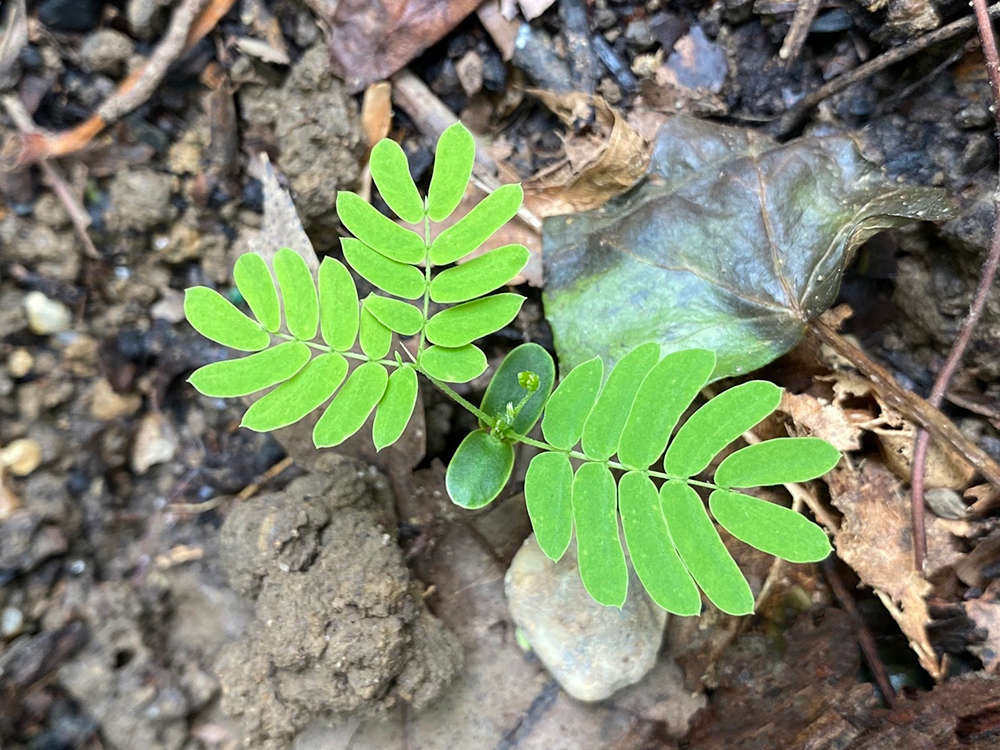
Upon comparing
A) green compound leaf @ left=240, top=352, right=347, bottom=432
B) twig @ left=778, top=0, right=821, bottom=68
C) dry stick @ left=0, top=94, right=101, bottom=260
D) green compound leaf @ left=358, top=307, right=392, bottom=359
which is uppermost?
dry stick @ left=0, top=94, right=101, bottom=260

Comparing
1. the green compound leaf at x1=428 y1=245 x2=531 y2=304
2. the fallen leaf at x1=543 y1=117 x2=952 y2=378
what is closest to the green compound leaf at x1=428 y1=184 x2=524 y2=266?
the green compound leaf at x1=428 y1=245 x2=531 y2=304

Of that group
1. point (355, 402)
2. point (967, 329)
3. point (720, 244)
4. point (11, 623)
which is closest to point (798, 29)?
point (720, 244)

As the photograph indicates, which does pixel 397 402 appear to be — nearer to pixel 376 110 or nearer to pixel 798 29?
pixel 376 110

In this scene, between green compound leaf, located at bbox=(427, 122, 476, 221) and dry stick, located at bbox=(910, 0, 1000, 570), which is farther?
dry stick, located at bbox=(910, 0, 1000, 570)

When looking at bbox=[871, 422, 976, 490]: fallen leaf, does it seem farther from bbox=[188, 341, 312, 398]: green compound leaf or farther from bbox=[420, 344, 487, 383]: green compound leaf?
bbox=[188, 341, 312, 398]: green compound leaf

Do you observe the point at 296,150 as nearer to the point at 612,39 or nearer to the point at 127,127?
the point at 127,127

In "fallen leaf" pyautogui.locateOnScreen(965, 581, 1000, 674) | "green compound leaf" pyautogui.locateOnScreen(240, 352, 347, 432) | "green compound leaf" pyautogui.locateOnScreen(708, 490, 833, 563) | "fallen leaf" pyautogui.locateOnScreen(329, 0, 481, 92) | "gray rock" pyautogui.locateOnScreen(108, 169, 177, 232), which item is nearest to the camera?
"green compound leaf" pyautogui.locateOnScreen(708, 490, 833, 563)
